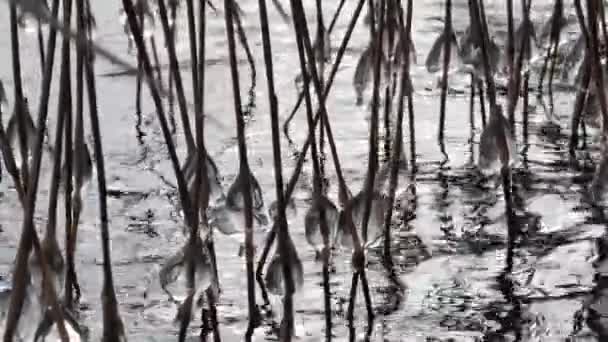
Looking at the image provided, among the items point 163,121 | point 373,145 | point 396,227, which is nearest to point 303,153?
point 373,145

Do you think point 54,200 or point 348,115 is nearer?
point 54,200

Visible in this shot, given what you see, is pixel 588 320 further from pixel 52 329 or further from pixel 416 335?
pixel 52 329

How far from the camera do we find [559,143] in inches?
50.3

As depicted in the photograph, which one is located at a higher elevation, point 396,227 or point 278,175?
point 278,175

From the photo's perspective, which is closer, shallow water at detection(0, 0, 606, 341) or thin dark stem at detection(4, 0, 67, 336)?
thin dark stem at detection(4, 0, 67, 336)

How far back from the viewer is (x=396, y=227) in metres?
1.10

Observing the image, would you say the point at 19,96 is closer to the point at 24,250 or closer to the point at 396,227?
the point at 24,250

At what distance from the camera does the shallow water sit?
93 centimetres

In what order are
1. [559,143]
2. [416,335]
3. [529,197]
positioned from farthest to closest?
[559,143] → [529,197] → [416,335]

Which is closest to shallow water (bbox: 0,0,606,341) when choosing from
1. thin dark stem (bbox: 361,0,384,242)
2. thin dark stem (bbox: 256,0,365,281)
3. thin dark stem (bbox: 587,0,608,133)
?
thin dark stem (bbox: 256,0,365,281)

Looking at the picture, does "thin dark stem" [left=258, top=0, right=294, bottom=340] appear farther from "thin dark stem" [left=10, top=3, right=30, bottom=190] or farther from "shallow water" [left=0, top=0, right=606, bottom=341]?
"shallow water" [left=0, top=0, right=606, bottom=341]

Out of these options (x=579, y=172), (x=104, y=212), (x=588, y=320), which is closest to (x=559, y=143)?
(x=579, y=172)

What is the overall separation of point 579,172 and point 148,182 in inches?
18.1

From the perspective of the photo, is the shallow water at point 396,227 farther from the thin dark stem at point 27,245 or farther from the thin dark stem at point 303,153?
the thin dark stem at point 27,245
